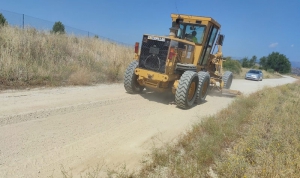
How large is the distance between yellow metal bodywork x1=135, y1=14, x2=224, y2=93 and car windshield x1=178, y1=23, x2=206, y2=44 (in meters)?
Answer: 0.14

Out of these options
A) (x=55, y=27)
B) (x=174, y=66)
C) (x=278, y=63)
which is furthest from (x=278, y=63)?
(x=174, y=66)

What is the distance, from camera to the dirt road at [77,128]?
3.75 meters

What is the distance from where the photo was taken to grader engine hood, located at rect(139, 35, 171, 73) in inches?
292

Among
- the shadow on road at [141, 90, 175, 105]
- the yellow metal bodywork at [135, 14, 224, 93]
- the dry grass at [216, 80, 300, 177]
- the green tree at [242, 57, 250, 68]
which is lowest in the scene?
the green tree at [242, 57, 250, 68]

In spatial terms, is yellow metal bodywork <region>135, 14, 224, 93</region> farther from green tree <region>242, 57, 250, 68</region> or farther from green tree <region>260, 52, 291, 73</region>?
green tree <region>260, 52, 291, 73</region>

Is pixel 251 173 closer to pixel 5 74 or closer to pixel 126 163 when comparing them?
pixel 126 163

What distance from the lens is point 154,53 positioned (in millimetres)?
7582

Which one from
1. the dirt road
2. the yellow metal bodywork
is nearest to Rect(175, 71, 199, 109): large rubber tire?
the dirt road

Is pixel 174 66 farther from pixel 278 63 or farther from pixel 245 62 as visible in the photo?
pixel 278 63

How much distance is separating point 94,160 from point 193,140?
193 cm

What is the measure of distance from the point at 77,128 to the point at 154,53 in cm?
354

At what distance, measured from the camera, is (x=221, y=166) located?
3764 mm

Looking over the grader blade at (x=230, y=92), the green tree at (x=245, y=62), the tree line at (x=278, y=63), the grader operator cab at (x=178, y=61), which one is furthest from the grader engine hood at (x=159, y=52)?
the tree line at (x=278, y=63)

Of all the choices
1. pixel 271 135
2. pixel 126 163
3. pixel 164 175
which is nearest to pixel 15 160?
pixel 126 163
